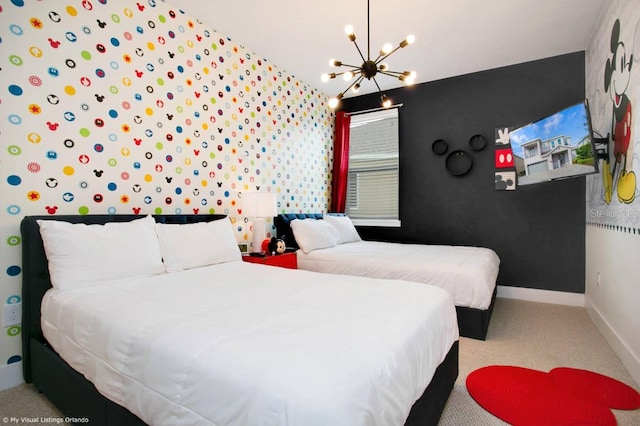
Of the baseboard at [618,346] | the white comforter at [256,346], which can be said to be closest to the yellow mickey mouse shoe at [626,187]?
the baseboard at [618,346]

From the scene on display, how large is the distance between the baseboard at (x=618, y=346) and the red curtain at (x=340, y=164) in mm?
3104

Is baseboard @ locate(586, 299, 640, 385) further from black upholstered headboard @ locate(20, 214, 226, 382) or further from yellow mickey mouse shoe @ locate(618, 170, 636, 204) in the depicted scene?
black upholstered headboard @ locate(20, 214, 226, 382)

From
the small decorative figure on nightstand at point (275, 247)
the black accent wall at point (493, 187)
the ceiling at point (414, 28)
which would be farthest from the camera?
the black accent wall at point (493, 187)

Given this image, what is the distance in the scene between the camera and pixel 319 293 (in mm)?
1679

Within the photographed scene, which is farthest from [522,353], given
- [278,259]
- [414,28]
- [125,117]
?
[125,117]

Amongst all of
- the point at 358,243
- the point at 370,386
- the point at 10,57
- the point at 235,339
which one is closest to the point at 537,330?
the point at 358,243

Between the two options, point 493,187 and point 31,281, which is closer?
point 31,281

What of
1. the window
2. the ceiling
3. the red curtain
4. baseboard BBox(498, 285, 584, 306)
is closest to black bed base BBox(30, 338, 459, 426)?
baseboard BBox(498, 285, 584, 306)

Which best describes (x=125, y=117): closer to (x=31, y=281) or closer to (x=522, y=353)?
(x=31, y=281)

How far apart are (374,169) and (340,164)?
52 cm

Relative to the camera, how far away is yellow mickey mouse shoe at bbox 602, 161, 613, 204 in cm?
260

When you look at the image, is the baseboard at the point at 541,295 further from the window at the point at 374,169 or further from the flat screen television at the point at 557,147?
the window at the point at 374,169

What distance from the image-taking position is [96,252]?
1.88m

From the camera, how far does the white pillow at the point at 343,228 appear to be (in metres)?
4.12
